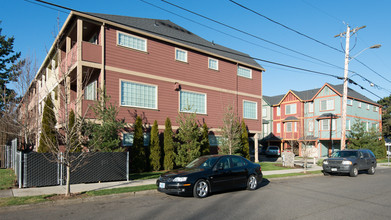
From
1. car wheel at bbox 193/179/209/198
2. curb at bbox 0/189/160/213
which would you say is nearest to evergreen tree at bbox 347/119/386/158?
car wheel at bbox 193/179/209/198

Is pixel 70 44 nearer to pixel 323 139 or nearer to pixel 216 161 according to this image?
pixel 216 161

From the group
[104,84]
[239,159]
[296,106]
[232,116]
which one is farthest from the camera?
[296,106]

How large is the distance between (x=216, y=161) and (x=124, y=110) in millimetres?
8052

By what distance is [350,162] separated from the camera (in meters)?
16.5

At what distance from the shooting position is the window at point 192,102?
19656 millimetres

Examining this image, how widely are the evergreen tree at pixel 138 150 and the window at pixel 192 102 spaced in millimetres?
3593

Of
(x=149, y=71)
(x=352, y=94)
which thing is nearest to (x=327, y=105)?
(x=352, y=94)

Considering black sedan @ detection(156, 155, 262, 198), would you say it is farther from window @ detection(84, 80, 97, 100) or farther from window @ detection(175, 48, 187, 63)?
window @ detection(175, 48, 187, 63)

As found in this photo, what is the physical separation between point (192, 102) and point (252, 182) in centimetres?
1003

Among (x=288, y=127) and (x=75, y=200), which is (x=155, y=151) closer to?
(x=75, y=200)

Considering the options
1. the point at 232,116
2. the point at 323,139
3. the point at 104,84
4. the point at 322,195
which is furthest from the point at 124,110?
the point at 323,139

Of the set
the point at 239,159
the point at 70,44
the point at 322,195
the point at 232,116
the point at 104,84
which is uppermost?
the point at 70,44

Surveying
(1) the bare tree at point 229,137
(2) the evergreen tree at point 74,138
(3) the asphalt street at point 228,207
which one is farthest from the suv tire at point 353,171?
(2) the evergreen tree at point 74,138

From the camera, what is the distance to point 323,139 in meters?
39.1
